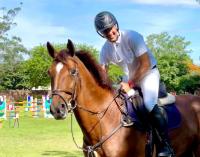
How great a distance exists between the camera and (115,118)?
693cm

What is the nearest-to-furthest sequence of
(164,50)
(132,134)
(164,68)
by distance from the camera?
(132,134) < (164,68) < (164,50)

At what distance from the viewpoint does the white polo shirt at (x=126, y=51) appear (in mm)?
6875

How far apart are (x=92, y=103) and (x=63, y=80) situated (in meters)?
0.77

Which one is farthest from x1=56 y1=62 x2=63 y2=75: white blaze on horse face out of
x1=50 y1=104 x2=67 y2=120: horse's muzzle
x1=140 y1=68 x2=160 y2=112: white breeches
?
x1=140 y1=68 x2=160 y2=112: white breeches

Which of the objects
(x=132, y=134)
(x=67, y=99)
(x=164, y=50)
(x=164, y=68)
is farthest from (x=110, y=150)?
(x=164, y=50)

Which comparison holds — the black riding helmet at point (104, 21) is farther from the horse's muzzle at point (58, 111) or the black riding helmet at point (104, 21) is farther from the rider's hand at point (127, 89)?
the horse's muzzle at point (58, 111)

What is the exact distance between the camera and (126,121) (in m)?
6.89

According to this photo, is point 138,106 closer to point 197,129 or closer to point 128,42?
point 128,42

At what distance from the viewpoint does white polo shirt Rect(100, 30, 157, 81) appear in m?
6.88

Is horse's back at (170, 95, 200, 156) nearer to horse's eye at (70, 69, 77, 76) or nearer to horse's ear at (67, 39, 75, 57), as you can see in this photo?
horse's eye at (70, 69, 77, 76)

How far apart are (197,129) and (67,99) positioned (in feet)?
10.4

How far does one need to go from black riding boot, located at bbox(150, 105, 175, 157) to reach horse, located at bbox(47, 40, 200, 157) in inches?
7.3

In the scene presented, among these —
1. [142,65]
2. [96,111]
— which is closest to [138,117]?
[96,111]

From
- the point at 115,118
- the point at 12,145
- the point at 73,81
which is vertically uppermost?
the point at 73,81
